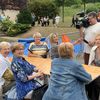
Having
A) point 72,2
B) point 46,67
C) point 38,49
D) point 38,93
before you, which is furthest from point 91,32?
point 72,2

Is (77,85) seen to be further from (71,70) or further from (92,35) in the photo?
(92,35)

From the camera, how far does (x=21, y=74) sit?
593 cm

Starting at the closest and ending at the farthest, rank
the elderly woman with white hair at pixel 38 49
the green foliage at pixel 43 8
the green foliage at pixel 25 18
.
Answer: the elderly woman with white hair at pixel 38 49, the green foliage at pixel 25 18, the green foliage at pixel 43 8

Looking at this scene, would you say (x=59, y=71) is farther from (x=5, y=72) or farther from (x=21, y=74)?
(x=5, y=72)

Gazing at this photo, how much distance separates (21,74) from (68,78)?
3.65ft

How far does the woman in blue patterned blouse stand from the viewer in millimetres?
5941


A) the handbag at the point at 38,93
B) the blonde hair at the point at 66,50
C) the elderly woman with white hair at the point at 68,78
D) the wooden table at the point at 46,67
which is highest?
the blonde hair at the point at 66,50

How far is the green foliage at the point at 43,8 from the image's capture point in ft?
115

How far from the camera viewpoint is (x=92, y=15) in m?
8.32

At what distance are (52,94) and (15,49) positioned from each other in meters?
1.31

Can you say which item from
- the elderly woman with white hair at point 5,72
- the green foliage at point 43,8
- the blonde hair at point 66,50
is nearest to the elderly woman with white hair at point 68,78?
the blonde hair at point 66,50

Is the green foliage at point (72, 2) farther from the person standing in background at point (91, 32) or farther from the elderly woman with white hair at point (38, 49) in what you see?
the elderly woman with white hair at point (38, 49)

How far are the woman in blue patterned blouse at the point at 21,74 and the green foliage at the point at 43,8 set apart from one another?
2892 centimetres

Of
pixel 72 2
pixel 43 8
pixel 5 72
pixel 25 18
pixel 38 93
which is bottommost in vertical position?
pixel 72 2
